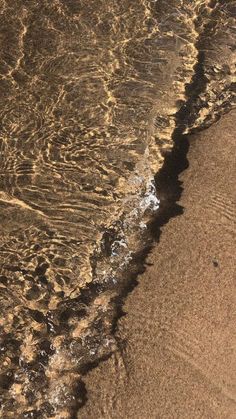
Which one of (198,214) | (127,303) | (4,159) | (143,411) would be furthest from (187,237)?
(4,159)

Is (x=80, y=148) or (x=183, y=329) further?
(x=80, y=148)

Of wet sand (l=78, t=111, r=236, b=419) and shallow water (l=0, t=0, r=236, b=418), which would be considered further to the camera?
shallow water (l=0, t=0, r=236, b=418)

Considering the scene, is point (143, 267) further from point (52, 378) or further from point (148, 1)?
point (148, 1)

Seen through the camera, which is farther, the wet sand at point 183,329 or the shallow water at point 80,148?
the shallow water at point 80,148

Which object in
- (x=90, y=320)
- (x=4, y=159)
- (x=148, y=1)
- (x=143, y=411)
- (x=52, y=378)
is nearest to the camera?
(x=143, y=411)
